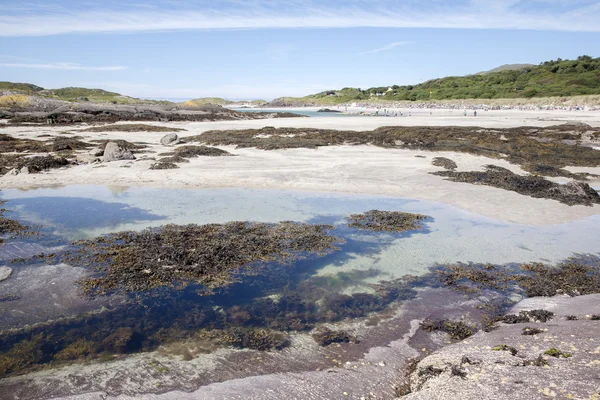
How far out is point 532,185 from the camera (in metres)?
13.9

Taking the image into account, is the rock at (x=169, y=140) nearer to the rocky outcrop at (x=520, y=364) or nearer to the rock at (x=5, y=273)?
the rock at (x=5, y=273)

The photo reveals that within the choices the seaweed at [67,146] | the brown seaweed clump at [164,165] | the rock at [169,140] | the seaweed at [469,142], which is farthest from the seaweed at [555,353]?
the seaweed at [67,146]

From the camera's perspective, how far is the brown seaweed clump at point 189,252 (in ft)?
23.9

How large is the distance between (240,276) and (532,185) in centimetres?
1183

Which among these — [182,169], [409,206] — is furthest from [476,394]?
[182,169]

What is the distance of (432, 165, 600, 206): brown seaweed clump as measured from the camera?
41.5ft

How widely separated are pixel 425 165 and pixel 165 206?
40.9 ft

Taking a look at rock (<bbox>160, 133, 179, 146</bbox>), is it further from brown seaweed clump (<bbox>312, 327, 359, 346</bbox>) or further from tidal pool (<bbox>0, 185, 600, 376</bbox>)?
brown seaweed clump (<bbox>312, 327, 359, 346</bbox>)

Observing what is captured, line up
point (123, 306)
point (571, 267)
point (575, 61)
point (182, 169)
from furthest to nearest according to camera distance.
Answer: point (575, 61), point (182, 169), point (571, 267), point (123, 306)

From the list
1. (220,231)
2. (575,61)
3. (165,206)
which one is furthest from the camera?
(575,61)

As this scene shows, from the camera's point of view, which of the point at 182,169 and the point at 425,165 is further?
the point at 425,165

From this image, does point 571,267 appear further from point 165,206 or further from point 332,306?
point 165,206

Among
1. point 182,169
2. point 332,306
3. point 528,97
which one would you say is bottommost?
point 332,306

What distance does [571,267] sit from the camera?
7.93 m
